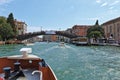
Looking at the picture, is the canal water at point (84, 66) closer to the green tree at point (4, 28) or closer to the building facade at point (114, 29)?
the green tree at point (4, 28)

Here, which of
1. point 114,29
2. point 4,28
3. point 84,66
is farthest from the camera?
point 114,29

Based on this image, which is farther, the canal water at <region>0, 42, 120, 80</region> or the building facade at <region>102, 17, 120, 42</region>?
the building facade at <region>102, 17, 120, 42</region>

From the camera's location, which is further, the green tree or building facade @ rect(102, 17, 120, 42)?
building facade @ rect(102, 17, 120, 42)

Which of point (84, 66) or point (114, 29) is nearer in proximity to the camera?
point (84, 66)

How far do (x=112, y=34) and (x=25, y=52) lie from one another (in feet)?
236

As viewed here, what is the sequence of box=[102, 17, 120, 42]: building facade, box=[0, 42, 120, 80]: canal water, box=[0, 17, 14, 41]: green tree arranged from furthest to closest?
1. box=[102, 17, 120, 42]: building facade
2. box=[0, 17, 14, 41]: green tree
3. box=[0, 42, 120, 80]: canal water

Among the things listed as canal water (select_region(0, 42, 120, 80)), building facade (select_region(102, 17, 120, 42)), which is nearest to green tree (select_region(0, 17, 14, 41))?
building facade (select_region(102, 17, 120, 42))

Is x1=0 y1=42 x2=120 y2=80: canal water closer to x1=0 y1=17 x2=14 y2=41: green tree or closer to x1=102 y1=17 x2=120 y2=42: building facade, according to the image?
x1=0 y1=17 x2=14 y2=41: green tree

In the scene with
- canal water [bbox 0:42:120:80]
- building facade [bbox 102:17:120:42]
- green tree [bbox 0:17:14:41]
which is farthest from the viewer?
building facade [bbox 102:17:120:42]

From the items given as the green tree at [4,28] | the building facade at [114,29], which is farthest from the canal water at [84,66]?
the building facade at [114,29]

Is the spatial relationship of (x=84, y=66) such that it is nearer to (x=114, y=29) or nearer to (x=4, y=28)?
(x=4, y=28)

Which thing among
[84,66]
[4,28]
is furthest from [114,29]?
[84,66]

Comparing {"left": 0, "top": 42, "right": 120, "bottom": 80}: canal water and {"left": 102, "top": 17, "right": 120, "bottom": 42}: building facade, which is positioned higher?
{"left": 102, "top": 17, "right": 120, "bottom": 42}: building facade

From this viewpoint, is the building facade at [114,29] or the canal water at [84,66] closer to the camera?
the canal water at [84,66]
